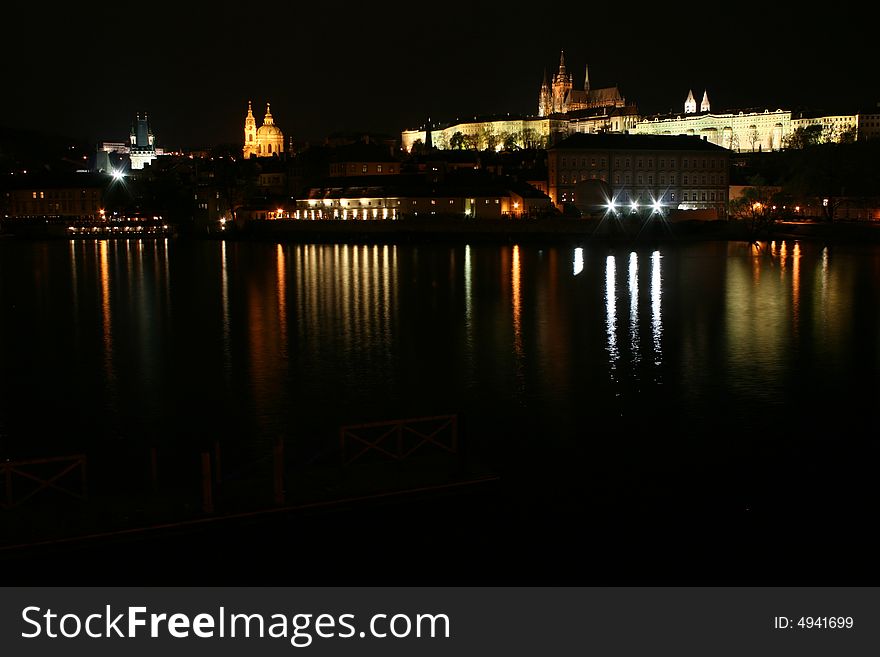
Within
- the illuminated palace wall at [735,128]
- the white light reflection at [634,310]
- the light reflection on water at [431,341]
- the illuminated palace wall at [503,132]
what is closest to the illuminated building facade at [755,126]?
the illuminated palace wall at [735,128]

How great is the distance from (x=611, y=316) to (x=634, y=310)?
1.19 metres

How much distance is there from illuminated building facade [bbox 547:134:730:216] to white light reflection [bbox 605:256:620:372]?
89.1 ft

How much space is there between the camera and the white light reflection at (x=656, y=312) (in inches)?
581

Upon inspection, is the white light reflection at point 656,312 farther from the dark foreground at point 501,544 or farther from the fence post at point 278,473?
the fence post at point 278,473

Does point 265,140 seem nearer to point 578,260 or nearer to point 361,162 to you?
point 361,162

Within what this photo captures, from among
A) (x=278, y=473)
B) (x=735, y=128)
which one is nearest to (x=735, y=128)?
(x=735, y=128)

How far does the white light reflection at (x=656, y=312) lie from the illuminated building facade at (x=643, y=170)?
963 inches

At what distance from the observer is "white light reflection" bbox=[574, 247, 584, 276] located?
97.5ft

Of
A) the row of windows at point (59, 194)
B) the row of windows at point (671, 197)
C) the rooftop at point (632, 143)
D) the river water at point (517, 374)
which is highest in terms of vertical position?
the rooftop at point (632, 143)

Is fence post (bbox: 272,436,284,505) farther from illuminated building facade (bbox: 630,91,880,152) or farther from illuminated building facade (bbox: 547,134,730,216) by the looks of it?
illuminated building facade (bbox: 630,91,880,152)

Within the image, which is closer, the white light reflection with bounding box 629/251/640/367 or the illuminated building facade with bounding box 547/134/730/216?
the white light reflection with bounding box 629/251/640/367

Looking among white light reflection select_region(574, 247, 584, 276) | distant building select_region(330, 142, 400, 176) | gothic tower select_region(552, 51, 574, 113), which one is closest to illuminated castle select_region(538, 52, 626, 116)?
gothic tower select_region(552, 51, 574, 113)
